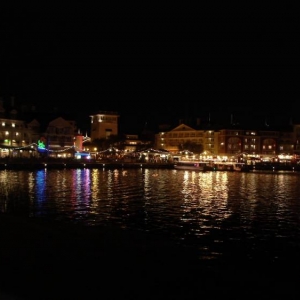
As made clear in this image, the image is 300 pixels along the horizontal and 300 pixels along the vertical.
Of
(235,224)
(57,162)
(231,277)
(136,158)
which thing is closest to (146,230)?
(235,224)

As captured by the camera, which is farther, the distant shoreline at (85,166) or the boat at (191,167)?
the boat at (191,167)

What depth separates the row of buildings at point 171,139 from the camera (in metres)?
98.4

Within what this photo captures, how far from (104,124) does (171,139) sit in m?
18.9

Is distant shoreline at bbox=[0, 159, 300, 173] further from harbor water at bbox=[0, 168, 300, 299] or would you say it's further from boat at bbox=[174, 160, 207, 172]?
harbor water at bbox=[0, 168, 300, 299]

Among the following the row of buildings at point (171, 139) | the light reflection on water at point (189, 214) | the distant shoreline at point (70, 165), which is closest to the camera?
the light reflection on water at point (189, 214)

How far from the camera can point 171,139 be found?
132000 millimetres

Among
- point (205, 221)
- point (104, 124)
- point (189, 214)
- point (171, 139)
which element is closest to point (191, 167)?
point (171, 139)

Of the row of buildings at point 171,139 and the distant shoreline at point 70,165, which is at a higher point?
the row of buildings at point 171,139

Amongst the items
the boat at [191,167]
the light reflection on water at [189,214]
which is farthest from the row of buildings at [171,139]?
the light reflection on water at [189,214]

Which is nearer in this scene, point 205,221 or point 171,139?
point 205,221

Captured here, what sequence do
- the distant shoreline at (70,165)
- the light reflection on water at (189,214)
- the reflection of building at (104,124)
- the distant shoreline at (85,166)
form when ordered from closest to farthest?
the light reflection on water at (189,214) → the distant shoreline at (70,165) → the distant shoreline at (85,166) → the reflection of building at (104,124)

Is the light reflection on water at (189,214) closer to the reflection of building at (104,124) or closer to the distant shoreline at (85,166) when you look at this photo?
the distant shoreline at (85,166)

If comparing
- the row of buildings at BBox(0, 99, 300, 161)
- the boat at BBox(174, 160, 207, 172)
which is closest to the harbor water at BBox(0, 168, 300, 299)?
the boat at BBox(174, 160, 207, 172)

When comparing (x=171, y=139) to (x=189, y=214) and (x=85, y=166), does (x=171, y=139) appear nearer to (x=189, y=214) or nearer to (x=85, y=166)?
(x=85, y=166)
